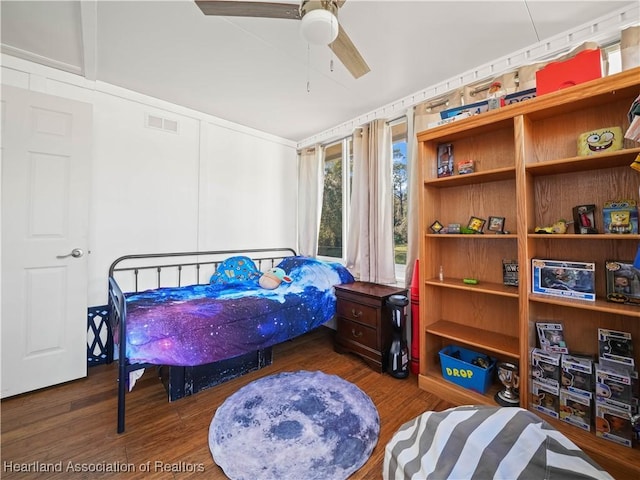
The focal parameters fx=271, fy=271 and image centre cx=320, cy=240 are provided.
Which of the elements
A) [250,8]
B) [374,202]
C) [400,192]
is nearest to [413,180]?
[400,192]

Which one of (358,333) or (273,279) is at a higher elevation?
(273,279)

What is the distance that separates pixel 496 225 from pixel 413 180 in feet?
2.69

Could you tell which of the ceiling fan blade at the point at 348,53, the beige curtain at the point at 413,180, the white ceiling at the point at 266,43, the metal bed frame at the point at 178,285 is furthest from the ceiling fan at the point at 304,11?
the metal bed frame at the point at 178,285

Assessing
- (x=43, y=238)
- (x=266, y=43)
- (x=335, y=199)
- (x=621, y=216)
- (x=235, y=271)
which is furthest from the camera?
(x=335, y=199)

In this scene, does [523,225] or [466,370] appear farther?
[466,370]

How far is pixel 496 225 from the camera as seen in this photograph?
1921 mm

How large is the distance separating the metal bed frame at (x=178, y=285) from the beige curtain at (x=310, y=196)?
1.33 ft

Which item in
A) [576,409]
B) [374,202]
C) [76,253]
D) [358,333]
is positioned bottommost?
[576,409]

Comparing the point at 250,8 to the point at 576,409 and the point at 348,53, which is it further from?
the point at 576,409

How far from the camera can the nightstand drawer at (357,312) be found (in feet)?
7.78

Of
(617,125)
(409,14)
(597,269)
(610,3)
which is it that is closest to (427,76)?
(409,14)

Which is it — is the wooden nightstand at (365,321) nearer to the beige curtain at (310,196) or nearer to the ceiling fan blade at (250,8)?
the beige curtain at (310,196)

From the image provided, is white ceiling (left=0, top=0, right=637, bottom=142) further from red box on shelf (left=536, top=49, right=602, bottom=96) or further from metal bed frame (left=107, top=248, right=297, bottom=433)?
metal bed frame (left=107, top=248, right=297, bottom=433)

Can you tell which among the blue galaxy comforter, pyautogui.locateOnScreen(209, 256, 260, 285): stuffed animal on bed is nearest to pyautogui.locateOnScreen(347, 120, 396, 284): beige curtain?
the blue galaxy comforter
